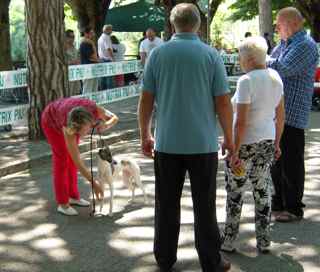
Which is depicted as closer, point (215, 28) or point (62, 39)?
point (62, 39)

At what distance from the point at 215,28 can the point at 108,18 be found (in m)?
34.3

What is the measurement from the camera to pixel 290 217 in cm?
586

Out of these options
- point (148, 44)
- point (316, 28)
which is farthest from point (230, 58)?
point (316, 28)

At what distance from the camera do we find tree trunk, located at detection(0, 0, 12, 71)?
16.1m

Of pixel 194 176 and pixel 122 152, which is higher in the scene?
pixel 194 176

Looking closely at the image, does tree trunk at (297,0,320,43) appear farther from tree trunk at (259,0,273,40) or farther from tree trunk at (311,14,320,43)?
tree trunk at (259,0,273,40)

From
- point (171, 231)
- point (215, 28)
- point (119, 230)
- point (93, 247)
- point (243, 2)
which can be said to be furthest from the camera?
point (215, 28)

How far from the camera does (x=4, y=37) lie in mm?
16219

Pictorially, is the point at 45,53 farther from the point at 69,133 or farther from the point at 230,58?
the point at 230,58

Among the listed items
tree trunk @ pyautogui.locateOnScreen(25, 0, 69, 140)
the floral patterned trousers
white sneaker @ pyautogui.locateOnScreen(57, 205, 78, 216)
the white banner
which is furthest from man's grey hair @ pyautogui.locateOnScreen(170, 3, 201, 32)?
the white banner

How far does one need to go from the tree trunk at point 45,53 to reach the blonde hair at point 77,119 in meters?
4.63

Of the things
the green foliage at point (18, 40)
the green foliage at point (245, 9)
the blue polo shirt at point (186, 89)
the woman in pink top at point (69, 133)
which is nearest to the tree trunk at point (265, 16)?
the woman in pink top at point (69, 133)

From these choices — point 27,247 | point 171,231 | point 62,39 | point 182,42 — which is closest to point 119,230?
point 27,247

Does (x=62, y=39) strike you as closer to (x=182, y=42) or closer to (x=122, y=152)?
(x=122, y=152)
